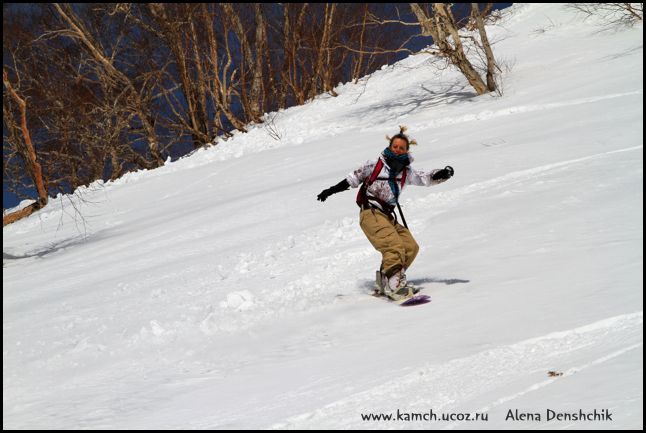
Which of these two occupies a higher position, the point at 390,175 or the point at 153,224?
the point at 390,175

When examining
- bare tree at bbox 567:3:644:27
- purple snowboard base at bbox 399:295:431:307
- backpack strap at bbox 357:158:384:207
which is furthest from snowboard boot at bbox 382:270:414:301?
bare tree at bbox 567:3:644:27

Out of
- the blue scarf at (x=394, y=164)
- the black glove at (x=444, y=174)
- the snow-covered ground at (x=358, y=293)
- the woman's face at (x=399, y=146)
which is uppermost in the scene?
the woman's face at (x=399, y=146)

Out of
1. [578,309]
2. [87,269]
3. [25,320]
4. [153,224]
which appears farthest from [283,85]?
[578,309]

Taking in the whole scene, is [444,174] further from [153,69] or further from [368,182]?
[153,69]

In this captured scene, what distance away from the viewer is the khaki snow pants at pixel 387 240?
5707 mm

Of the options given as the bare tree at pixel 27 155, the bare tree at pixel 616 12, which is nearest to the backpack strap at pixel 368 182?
the bare tree at pixel 27 155

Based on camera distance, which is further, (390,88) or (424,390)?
(390,88)

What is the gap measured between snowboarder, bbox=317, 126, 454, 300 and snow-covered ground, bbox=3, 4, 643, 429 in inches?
11.2

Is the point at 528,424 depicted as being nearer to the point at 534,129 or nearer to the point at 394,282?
the point at 394,282

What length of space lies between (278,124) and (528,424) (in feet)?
54.7

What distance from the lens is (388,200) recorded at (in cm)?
580

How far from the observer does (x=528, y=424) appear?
301 centimetres

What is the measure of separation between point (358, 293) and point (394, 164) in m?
1.19

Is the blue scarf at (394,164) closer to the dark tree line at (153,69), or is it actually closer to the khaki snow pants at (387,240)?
the khaki snow pants at (387,240)
